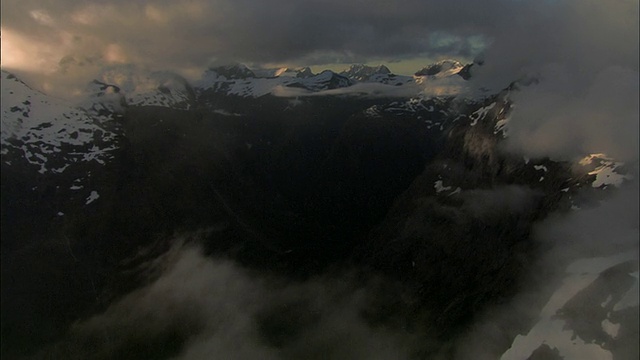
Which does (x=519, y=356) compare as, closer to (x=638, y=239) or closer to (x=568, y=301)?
(x=568, y=301)

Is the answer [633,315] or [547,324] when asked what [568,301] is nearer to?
[547,324]

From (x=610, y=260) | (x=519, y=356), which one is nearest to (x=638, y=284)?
(x=610, y=260)

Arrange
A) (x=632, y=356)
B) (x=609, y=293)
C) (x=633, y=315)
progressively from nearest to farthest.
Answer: (x=632, y=356), (x=633, y=315), (x=609, y=293)

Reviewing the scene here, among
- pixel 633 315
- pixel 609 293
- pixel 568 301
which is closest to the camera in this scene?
pixel 633 315

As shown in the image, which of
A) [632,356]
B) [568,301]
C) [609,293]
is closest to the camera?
[632,356]

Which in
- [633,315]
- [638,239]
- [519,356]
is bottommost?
[519,356]

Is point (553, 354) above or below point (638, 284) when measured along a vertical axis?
below

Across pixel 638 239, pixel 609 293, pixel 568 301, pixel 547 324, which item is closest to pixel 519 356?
pixel 547 324

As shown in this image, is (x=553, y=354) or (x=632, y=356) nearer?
(x=632, y=356)

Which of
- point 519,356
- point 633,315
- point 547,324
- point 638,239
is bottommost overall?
point 519,356
